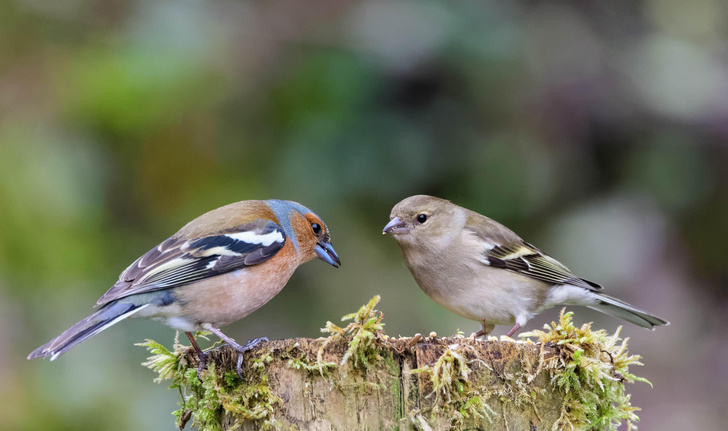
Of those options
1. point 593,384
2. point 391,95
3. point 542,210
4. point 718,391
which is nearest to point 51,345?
point 593,384

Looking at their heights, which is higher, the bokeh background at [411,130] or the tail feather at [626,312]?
the bokeh background at [411,130]

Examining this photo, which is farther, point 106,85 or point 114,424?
point 106,85

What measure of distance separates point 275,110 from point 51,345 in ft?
12.9

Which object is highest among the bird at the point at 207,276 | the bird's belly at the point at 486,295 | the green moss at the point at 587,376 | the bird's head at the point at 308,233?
the bird's head at the point at 308,233

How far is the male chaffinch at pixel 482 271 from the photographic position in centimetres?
530

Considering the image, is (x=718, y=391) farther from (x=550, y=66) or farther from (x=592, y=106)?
(x=550, y=66)

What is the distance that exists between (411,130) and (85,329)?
4.19m

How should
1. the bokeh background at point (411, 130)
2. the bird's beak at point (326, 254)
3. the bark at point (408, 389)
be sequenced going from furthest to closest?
the bokeh background at point (411, 130) < the bird's beak at point (326, 254) < the bark at point (408, 389)

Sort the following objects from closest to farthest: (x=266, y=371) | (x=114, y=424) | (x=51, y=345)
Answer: (x=266, y=371) < (x=51, y=345) < (x=114, y=424)

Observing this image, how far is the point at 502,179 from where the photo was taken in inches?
291

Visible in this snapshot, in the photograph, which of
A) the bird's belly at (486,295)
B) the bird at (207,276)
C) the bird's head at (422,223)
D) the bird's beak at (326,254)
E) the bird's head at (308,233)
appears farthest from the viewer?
the bird's beak at (326,254)

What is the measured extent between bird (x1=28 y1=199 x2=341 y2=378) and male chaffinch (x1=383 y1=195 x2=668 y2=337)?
95 centimetres

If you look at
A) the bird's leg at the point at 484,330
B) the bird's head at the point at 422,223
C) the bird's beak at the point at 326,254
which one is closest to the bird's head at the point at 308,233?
the bird's beak at the point at 326,254

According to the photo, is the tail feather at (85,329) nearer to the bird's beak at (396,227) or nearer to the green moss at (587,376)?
the bird's beak at (396,227)
